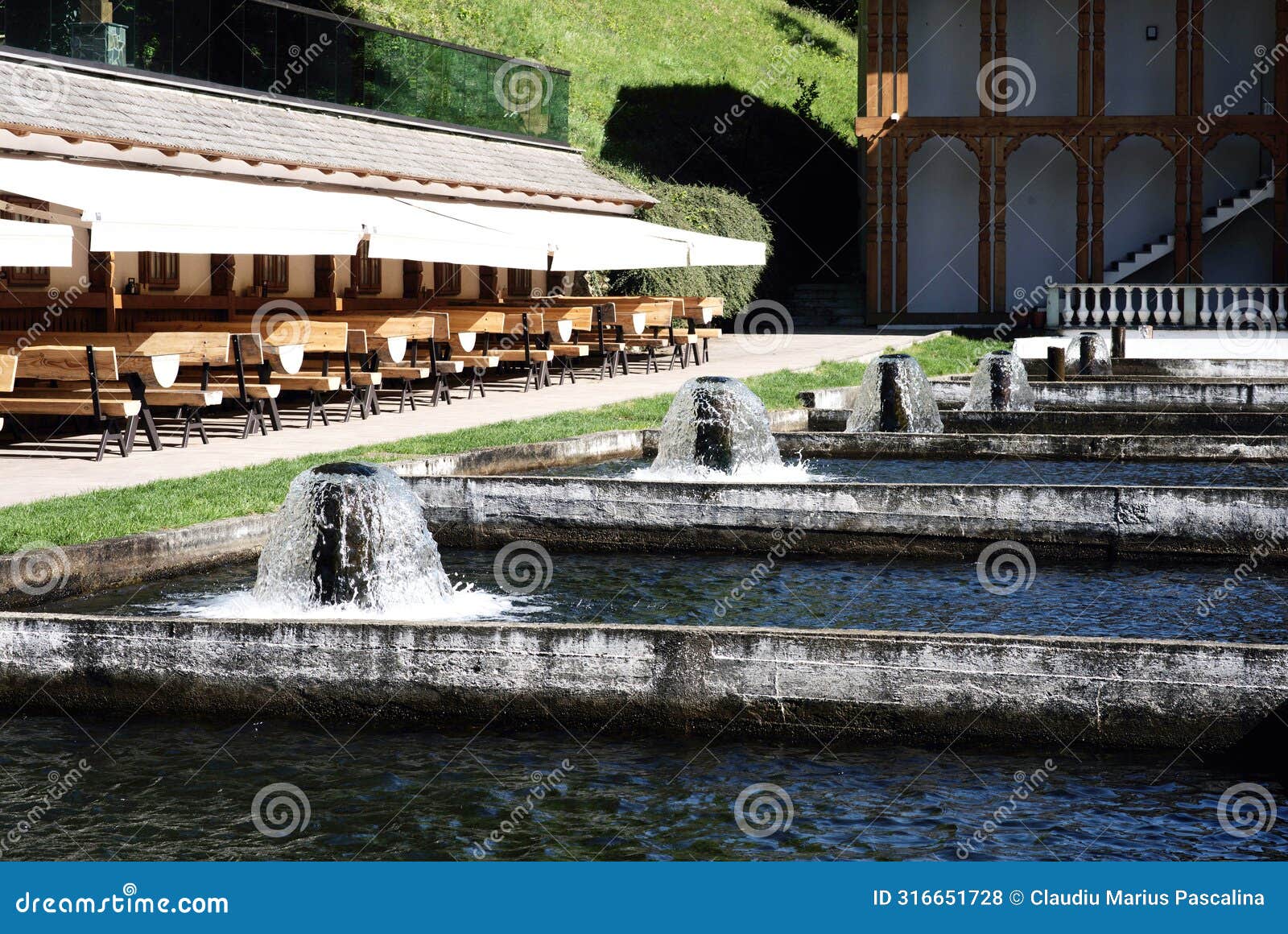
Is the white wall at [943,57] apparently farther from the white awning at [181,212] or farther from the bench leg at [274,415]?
the bench leg at [274,415]

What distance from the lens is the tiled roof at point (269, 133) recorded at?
60.4ft

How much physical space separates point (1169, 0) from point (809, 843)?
32533 mm

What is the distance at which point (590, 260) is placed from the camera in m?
21.2

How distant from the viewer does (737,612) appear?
31.0ft

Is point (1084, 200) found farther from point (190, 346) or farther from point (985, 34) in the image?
point (190, 346)

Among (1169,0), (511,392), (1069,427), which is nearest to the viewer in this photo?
(1069,427)

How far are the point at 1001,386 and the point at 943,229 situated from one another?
1705cm

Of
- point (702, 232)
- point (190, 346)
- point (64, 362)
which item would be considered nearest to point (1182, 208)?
point (702, 232)

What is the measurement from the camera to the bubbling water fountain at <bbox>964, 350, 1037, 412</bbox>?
19.0m

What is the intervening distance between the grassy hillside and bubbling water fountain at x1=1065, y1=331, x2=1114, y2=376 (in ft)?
53.1

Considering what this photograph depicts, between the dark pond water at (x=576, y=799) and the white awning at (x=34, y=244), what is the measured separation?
19.8ft

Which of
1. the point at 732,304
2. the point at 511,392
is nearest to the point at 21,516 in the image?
the point at 511,392

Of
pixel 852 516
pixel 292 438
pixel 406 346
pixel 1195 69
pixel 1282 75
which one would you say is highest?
pixel 1195 69

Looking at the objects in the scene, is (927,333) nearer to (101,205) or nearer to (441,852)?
(101,205)
